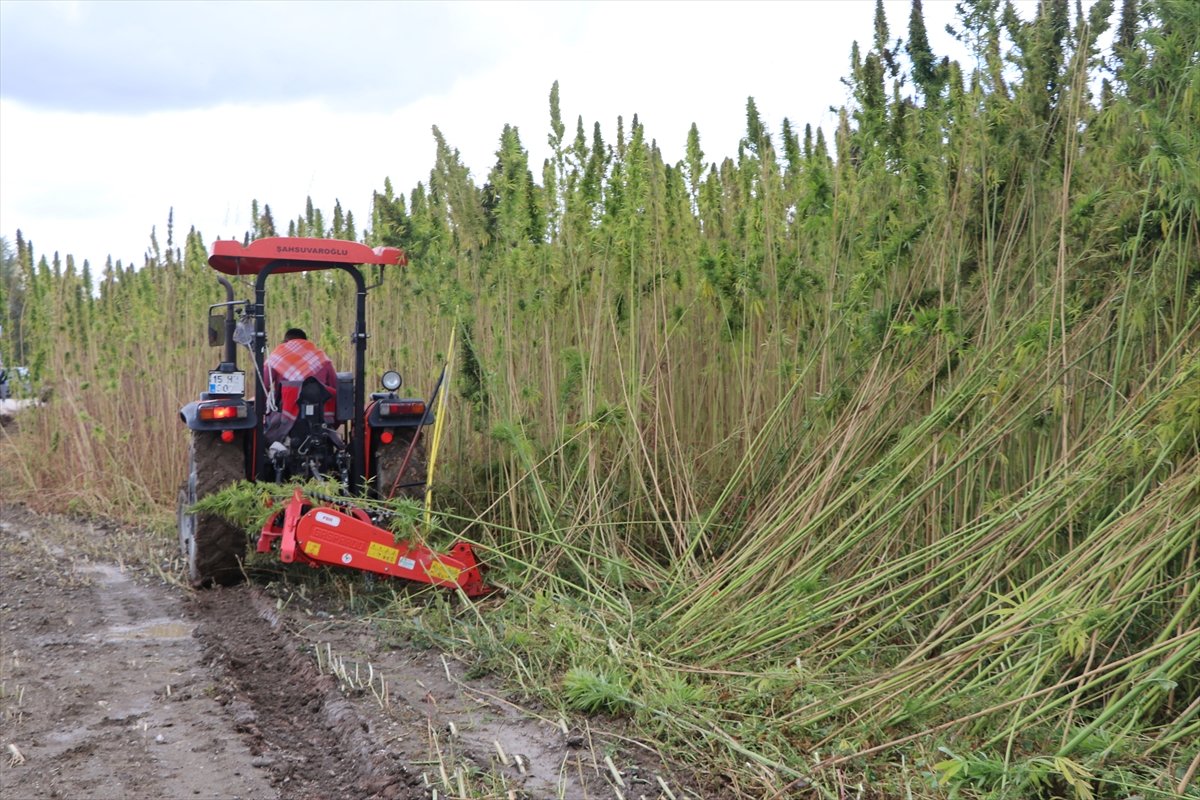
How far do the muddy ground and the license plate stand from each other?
1154 mm

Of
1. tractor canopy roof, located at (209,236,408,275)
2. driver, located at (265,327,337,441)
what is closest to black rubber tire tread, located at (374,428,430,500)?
driver, located at (265,327,337,441)

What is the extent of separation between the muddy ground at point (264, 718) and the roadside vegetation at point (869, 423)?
25 cm

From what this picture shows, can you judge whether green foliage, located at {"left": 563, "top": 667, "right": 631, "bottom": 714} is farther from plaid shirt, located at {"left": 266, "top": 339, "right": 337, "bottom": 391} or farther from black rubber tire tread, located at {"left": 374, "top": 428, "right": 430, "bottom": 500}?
plaid shirt, located at {"left": 266, "top": 339, "right": 337, "bottom": 391}

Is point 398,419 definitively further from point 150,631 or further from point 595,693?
point 595,693

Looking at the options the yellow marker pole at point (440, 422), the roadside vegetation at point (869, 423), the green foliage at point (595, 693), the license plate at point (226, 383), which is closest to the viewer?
the roadside vegetation at point (869, 423)

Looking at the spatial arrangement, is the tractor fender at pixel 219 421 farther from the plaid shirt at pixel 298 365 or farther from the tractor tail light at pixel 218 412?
the plaid shirt at pixel 298 365

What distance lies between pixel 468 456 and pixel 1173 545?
4355 millimetres

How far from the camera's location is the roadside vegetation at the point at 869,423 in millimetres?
3457

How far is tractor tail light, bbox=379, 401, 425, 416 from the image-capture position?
22.2 feet

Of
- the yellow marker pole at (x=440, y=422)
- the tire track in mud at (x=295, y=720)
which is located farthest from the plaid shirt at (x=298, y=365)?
the tire track in mud at (x=295, y=720)

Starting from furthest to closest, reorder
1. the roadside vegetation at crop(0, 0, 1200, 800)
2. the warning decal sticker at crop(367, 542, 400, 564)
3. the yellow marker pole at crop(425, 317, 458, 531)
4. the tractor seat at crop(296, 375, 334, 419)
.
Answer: the tractor seat at crop(296, 375, 334, 419), the yellow marker pole at crop(425, 317, 458, 531), the warning decal sticker at crop(367, 542, 400, 564), the roadside vegetation at crop(0, 0, 1200, 800)

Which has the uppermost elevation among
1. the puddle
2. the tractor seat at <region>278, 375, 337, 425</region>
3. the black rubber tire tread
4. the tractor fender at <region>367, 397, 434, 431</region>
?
the tractor seat at <region>278, 375, 337, 425</region>

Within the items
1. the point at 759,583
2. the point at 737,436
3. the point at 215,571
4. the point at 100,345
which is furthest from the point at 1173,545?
the point at 100,345

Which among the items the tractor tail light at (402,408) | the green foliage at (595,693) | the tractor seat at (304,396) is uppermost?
the tractor seat at (304,396)
